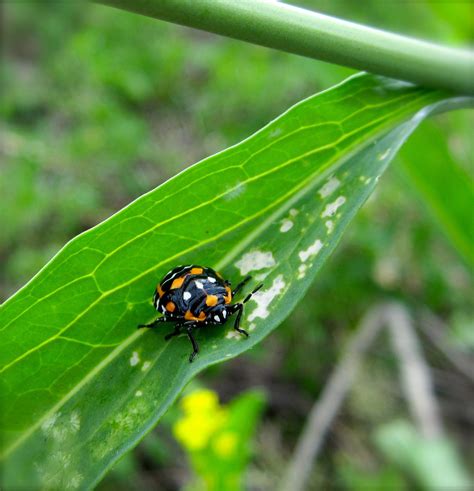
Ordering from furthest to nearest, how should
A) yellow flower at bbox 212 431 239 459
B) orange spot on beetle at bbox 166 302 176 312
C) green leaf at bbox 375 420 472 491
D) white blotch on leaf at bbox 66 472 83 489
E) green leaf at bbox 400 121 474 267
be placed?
green leaf at bbox 375 420 472 491
yellow flower at bbox 212 431 239 459
green leaf at bbox 400 121 474 267
orange spot on beetle at bbox 166 302 176 312
white blotch on leaf at bbox 66 472 83 489

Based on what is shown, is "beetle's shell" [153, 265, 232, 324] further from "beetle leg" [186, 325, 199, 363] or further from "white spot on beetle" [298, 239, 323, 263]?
"white spot on beetle" [298, 239, 323, 263]

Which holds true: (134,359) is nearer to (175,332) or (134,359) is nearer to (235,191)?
(175,332)

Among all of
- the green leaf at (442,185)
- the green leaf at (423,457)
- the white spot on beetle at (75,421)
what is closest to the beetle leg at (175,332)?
the white spot on beetle at (75,421)

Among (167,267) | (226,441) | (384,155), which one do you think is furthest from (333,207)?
(226,441)

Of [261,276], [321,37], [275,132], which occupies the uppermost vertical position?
[321,37]

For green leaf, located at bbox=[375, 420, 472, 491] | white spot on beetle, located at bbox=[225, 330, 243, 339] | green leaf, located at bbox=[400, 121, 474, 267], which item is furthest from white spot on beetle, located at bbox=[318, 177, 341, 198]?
green leaf, located at bbox=[375, 420, 472, 491]
